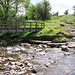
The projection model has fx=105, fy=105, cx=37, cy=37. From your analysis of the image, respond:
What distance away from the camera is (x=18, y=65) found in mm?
9289

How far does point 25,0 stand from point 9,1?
148 inches

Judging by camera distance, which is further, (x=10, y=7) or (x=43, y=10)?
(x=43, y=10)

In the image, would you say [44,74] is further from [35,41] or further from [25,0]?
[25,0]

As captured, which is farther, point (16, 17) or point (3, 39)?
point (16, 17)

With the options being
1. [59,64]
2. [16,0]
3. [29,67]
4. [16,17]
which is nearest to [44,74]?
[29,67]

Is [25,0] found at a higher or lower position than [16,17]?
higher

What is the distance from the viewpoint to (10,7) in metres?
22.8

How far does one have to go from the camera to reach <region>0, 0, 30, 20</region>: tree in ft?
71.3

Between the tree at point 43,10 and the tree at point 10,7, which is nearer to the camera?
the tree at point 10,7

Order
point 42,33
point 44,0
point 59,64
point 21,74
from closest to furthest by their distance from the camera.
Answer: point 21,74 < point 59,64 < point 42,33 < point 44,0

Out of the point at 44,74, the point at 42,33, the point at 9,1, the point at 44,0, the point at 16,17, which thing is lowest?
the point at 44,74

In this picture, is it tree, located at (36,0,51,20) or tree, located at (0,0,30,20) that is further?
tree, located at (36,0,51,20)

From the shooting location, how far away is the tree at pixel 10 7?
2173cm

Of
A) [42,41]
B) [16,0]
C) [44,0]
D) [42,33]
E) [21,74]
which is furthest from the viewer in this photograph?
[44,0]
